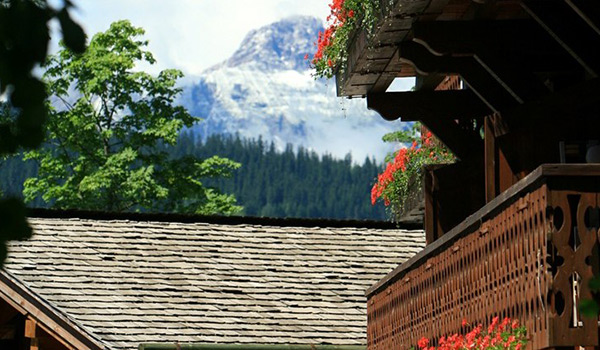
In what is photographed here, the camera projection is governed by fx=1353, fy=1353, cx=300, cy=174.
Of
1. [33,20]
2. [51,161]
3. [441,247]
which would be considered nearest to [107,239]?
[441,247]

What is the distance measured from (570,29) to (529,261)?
332 cm

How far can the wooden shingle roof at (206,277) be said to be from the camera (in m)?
17.0

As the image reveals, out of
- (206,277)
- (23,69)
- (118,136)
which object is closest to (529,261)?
(23,69)

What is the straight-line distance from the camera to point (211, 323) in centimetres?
1728

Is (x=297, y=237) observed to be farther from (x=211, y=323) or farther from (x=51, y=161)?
(x=51, y=161)

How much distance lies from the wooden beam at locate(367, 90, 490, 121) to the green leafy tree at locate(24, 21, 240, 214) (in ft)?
93.8

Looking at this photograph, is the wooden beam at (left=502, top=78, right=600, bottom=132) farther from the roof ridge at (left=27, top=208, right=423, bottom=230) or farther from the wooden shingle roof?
the roof ridge at (left=27, top=208, right=423, bottom=230)

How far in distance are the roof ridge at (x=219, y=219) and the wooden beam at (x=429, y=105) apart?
7317 millimetres

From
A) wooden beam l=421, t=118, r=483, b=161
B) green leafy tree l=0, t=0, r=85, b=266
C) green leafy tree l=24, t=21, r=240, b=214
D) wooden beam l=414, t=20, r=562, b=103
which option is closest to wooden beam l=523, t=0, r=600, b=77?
wooden beam l=414, t=20, r=562, b=103

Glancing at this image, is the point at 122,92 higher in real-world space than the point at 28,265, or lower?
higher

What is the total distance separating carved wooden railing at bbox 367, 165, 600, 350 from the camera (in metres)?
6.74

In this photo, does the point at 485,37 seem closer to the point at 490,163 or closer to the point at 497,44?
the point at 497,44

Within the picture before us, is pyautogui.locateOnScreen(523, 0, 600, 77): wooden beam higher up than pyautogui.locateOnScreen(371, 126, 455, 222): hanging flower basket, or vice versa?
pyautogui.locateOnScreen(523, 0, 600, 77): wooden beam

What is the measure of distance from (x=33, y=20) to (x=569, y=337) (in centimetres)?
504
